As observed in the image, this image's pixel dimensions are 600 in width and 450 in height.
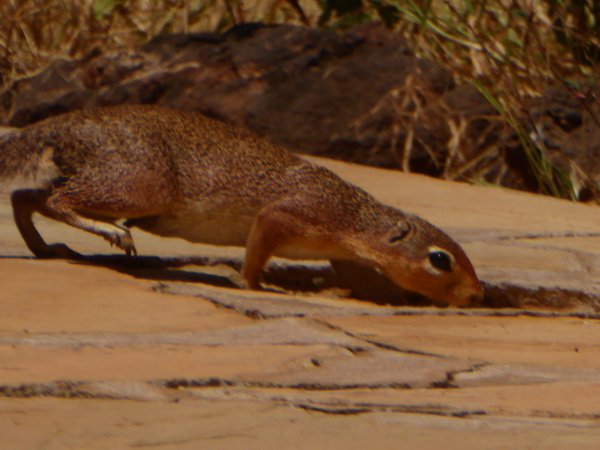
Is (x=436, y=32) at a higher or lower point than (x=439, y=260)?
higher

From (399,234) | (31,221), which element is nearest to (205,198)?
(31,221)

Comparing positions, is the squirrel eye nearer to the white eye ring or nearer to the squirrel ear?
the white eye ring

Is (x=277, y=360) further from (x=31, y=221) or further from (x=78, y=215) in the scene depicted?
(x=31, y=221)

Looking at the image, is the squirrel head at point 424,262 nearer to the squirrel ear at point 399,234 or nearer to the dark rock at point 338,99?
the squirrel ear at point 399,234

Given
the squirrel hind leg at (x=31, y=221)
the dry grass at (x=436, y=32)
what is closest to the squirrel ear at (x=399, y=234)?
the squirrel hind leg at (x=31, y=221)

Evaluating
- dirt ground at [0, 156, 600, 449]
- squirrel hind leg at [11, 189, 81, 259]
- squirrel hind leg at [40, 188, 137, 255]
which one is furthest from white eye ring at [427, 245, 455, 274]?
squirrel hind leg at [11, 189, 81, 259]

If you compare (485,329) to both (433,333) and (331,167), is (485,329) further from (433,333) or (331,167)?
(331,167)

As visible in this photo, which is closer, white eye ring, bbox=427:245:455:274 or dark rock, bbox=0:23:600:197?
white eye ring, bbox=427:245:455:274
